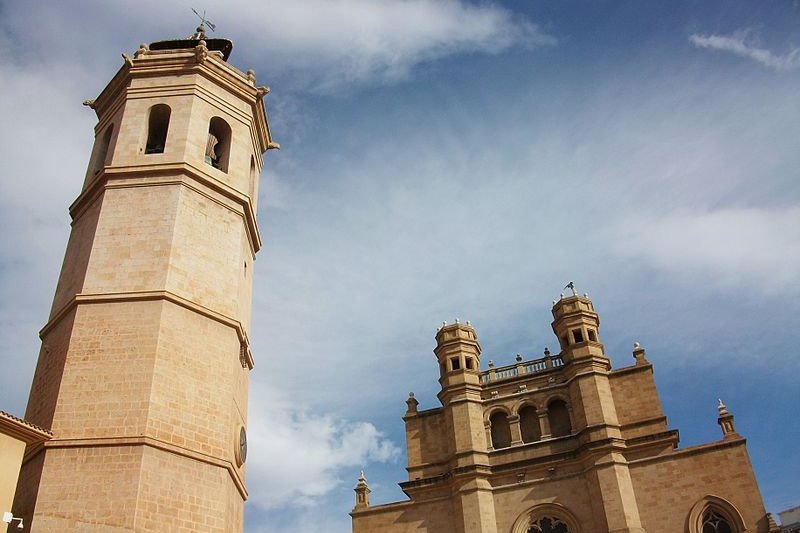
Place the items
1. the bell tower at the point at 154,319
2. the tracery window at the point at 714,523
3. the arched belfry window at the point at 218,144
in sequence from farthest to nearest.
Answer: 1. the tracery window at the point at 714,523
2. the arched belfry window at the point at 218,144
3. the bell tower at the point at 154,319

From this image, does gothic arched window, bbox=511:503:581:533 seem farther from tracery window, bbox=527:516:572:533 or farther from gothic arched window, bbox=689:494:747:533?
gothic arched window, bbox=689:494:747:533

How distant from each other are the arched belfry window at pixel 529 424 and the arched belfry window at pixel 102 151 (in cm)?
1968

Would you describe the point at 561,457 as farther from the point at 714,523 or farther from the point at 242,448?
the point at 242,448

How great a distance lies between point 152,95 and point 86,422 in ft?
26.9

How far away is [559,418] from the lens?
1155 inches

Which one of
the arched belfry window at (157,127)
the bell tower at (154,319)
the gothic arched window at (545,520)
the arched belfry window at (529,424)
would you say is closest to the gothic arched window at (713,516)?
the gothic arched window at (545,520)

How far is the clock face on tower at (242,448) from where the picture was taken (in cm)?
1407

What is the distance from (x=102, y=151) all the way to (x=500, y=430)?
1962 centimetres

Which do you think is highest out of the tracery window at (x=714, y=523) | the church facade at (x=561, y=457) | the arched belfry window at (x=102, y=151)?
the arched belfry window at (x=102, y=151)

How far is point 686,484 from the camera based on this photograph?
25.2 metres

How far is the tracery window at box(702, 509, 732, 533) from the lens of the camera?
79.3ft

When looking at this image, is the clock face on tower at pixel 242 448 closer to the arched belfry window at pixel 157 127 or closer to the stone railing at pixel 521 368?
the arched belfry window at pixel 157 127

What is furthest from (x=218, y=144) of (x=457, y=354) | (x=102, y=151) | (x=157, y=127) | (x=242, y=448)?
(x=457, y=354)

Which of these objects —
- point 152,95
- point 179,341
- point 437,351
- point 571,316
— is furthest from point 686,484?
point 152,95
